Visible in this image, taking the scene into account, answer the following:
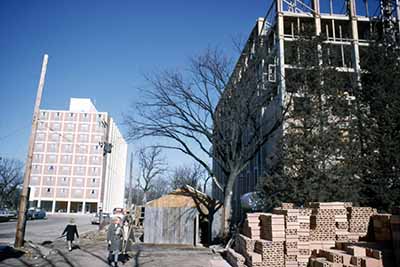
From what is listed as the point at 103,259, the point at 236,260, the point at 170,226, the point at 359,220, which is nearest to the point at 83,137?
the point at 170,226

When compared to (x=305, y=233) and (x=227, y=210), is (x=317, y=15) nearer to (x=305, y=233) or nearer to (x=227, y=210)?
(x=227, y=210)

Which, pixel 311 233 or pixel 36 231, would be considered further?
pixel 36 231

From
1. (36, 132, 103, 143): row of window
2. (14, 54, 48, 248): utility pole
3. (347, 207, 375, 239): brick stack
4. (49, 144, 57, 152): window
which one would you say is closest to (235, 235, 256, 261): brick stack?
(347, 207, 375, 239): brick stack

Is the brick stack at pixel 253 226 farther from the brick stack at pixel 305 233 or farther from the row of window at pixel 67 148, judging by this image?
the row of window at pixel 67 148

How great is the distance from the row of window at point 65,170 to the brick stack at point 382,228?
253ft

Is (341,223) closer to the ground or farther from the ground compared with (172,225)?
farther from the ground

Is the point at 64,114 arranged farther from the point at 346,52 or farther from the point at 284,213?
the point at 284,213

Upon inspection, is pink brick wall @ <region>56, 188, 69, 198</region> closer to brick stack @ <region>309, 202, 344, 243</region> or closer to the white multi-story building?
the white multi-story building

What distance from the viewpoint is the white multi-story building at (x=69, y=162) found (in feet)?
263

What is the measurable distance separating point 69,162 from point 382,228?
80.6 m

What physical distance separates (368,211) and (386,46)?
16922 millimetres

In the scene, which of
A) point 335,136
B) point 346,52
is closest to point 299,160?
point 335,136

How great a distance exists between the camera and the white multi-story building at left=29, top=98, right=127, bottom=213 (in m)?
80.1

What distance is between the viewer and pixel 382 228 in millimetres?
9609
